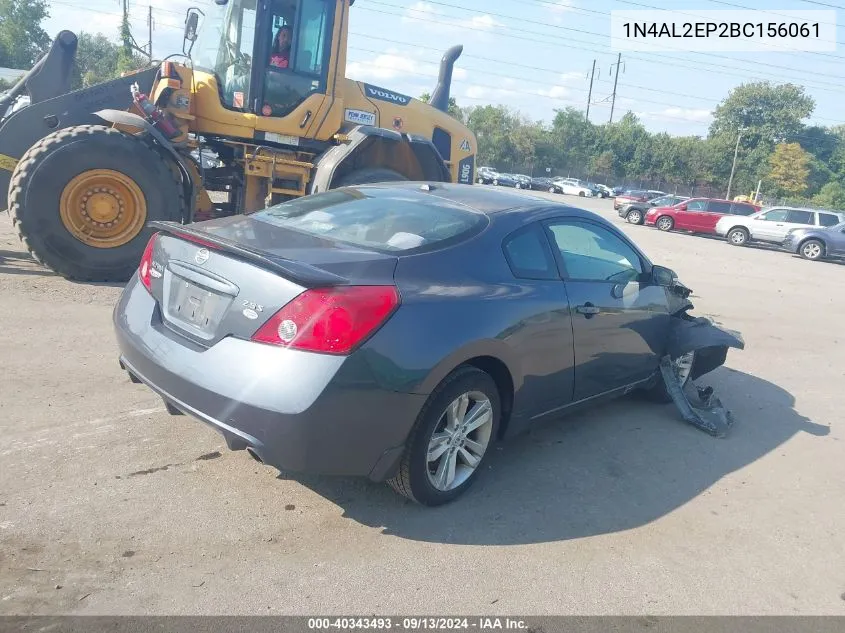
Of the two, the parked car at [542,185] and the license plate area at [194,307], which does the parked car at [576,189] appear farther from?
the license plate area at [194,307]

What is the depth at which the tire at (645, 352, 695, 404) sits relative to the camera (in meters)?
5.27

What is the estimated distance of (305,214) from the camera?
4.09 meters

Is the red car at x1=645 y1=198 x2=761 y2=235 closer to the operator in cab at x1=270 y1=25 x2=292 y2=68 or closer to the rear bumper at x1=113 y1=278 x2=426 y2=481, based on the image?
the operator in cab at x1=270 y1=25 x2=292 y2=68

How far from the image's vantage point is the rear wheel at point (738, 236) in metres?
25.3

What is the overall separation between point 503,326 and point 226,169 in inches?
259

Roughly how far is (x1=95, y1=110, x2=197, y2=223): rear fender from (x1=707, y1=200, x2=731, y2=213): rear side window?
24.0m

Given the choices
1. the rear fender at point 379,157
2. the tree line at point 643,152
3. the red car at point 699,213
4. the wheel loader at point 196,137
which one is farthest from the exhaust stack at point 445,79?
the tree line at point 643,152

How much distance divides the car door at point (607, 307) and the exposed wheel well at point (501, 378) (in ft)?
2.08

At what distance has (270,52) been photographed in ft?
26.9

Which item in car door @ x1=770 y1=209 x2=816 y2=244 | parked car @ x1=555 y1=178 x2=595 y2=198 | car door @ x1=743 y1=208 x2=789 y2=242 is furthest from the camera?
parked car @ x1=555 y1=178 x2=595 y2=198

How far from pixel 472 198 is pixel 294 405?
6.55 ft

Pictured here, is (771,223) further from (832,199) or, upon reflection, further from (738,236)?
(832,199)

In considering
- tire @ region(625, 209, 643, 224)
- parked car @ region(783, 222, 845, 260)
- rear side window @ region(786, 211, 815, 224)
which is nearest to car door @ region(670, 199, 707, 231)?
tire @ region(625, 209, 643, 224)

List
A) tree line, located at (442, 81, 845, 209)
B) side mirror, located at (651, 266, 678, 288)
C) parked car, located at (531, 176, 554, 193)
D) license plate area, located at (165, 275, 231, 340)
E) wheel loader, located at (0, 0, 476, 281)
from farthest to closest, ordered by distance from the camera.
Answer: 1. tree line, located at (442, 81, 845, 209)
2. parked car, located at (531, 176, 554, 193)
3. wheel loader, located at (0, 0, 476, 281)
4. side mirror, located at (651, 266, 678, 288)
5. license plate area, located at (165, 275, 231, 340)
